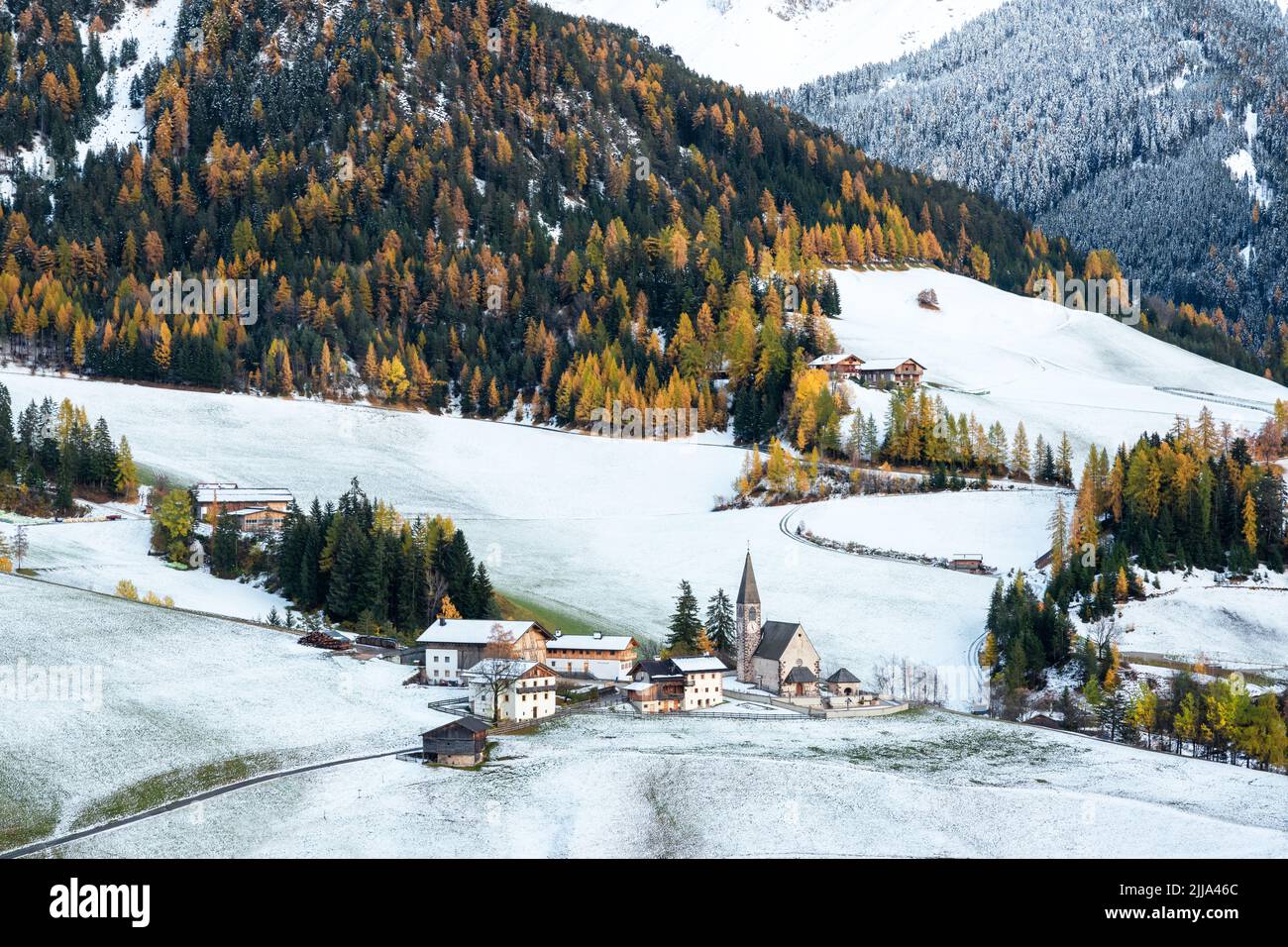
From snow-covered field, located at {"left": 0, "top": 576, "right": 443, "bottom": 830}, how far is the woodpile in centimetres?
110

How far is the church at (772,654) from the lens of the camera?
77625mm

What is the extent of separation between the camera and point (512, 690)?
69250 millimetres

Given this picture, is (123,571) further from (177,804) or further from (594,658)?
(177,804)

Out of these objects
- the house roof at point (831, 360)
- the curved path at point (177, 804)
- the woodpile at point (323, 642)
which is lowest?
the curved path at point (177, 804)

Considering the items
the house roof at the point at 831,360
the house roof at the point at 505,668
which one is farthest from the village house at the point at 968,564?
the house roof at the point at 831,360

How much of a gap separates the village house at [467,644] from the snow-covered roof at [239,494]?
36555mm

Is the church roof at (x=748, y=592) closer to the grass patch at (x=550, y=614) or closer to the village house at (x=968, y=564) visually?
the grass patch at (x=550, y=614)

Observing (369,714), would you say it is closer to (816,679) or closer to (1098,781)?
(816,679)

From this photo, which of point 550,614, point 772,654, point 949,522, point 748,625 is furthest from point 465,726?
point 949,522

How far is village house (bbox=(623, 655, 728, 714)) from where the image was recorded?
7300 cm

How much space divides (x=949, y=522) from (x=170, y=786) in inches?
2656

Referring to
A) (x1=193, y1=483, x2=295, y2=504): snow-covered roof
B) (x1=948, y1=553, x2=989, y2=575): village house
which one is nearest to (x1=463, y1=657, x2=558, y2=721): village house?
(x1=948, y1=553, x2=989, y2=575): village house

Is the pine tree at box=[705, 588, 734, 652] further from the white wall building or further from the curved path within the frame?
the curved path

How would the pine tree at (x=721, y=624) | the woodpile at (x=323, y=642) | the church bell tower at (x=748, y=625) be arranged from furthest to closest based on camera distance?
the pine tree at (x=721, y=624), the church bell tower at (x=748, y=625), the woodpile at (x=323, y=642)
